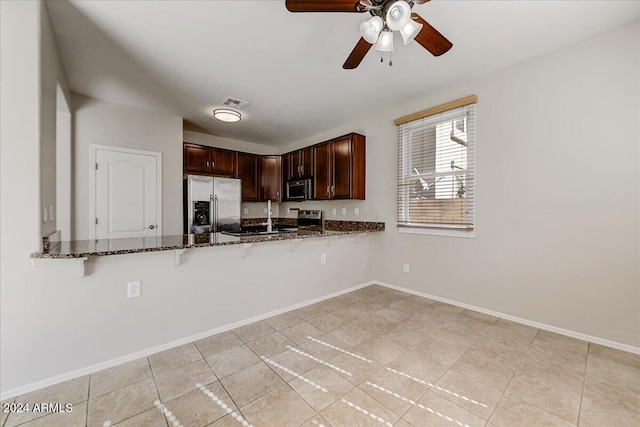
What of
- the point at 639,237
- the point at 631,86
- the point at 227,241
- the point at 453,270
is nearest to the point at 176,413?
the point at 227,241

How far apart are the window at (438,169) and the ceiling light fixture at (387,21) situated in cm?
165

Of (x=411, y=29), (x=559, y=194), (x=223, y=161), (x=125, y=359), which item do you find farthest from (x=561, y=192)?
(x=223, y=161)

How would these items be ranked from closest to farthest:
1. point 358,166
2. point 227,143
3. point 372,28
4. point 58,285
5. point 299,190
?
point 372,28
point 58,285
point 358,166
point 299,190
point 227,143

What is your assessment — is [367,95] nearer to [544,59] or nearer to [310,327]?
[544,59]

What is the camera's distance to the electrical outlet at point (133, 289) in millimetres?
2037

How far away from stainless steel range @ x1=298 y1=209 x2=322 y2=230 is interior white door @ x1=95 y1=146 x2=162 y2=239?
2423mm

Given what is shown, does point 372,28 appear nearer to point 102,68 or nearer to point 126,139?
point 102,68

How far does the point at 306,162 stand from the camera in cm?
477

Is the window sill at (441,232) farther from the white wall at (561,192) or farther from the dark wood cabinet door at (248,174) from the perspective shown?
the dark wood cabinet door at (248,174)

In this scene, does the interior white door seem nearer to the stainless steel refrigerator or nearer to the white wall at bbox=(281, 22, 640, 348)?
the stainless steel refrigerator

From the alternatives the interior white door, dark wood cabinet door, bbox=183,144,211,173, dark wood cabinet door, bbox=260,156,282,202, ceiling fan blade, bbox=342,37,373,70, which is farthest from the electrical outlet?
dark wood cabinet door, bbox=260,156,282,202

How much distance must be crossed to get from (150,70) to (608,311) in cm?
484

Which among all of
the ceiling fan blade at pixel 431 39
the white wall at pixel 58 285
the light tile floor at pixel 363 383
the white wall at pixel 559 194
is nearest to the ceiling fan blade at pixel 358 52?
the ceiling fan blade at pixel 431 39

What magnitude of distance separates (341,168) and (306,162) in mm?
887
